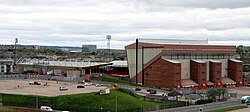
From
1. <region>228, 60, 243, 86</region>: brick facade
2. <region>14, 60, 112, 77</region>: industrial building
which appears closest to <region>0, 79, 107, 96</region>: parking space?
<region>14, 60, 112, 77</region>: industrial building

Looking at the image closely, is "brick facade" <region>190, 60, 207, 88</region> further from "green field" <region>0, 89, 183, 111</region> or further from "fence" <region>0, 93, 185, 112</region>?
"green field" <region>0, 89, 183, 111</region>

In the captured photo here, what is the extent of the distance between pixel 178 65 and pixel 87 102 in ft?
112

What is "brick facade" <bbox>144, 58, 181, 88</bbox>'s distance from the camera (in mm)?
91000

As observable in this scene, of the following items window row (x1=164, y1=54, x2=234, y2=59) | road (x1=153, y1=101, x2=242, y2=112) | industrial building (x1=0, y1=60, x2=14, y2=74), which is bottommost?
road (x1=153, y1=101, x2=242, y2=112)

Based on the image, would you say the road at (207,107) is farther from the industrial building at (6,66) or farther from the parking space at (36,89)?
the industrial building at (6,66)

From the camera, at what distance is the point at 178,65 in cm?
9181

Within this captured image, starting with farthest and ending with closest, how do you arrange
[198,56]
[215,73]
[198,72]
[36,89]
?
[215,73]
[198,56]
[198,72]
[36,89]

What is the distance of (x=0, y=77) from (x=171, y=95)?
46695mm

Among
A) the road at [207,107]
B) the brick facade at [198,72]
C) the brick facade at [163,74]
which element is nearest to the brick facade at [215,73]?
the brick facade at [198,72]

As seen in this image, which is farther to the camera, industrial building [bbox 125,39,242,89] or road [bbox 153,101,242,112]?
industrial building [bbox 125,39,242,89]

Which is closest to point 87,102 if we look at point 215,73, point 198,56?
point 198,56

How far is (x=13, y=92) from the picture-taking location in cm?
A: 7206

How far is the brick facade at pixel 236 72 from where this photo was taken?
109625 millimetres

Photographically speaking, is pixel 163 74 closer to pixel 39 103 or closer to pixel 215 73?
pixel 215 73
